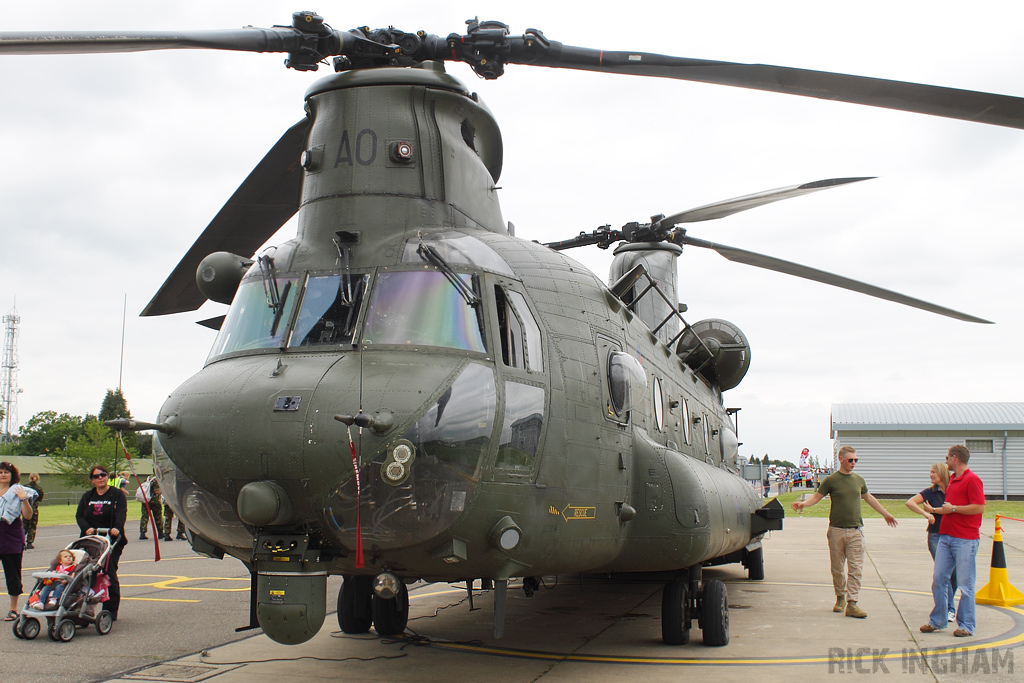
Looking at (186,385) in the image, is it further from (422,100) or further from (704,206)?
(704,206)

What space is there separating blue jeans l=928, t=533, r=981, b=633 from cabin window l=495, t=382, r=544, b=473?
200 inches

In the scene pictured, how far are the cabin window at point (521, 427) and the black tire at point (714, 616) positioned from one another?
3.01 meters

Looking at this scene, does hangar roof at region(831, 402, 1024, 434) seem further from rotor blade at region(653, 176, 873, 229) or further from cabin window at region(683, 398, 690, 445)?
cabin window at region(683, 398, 690, 445)

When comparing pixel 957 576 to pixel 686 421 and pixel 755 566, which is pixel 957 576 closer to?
pixel 686 421

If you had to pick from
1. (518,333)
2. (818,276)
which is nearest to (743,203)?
(818,276)

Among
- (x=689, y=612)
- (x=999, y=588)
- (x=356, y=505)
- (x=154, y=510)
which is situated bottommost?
(x=999, y=588)

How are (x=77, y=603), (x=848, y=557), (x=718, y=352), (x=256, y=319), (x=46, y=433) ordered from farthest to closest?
(x=46, y=433)
(x=718, y=352)
(x=848, y=557)
(x=77, y=603)
(x=256, y=319)

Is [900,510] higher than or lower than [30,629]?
higher

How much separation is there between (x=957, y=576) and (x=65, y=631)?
8.94 meters

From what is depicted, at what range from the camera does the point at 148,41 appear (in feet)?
16.1

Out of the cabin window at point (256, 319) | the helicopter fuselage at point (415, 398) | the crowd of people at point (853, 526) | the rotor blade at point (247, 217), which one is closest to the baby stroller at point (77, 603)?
the crowd of people at point (853, 526)

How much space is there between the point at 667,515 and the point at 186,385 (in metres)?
3.97

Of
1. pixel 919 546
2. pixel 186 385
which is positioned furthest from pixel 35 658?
pixel 919 546

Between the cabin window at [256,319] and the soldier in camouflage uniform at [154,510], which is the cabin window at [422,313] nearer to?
the cabin window at [256,319]
